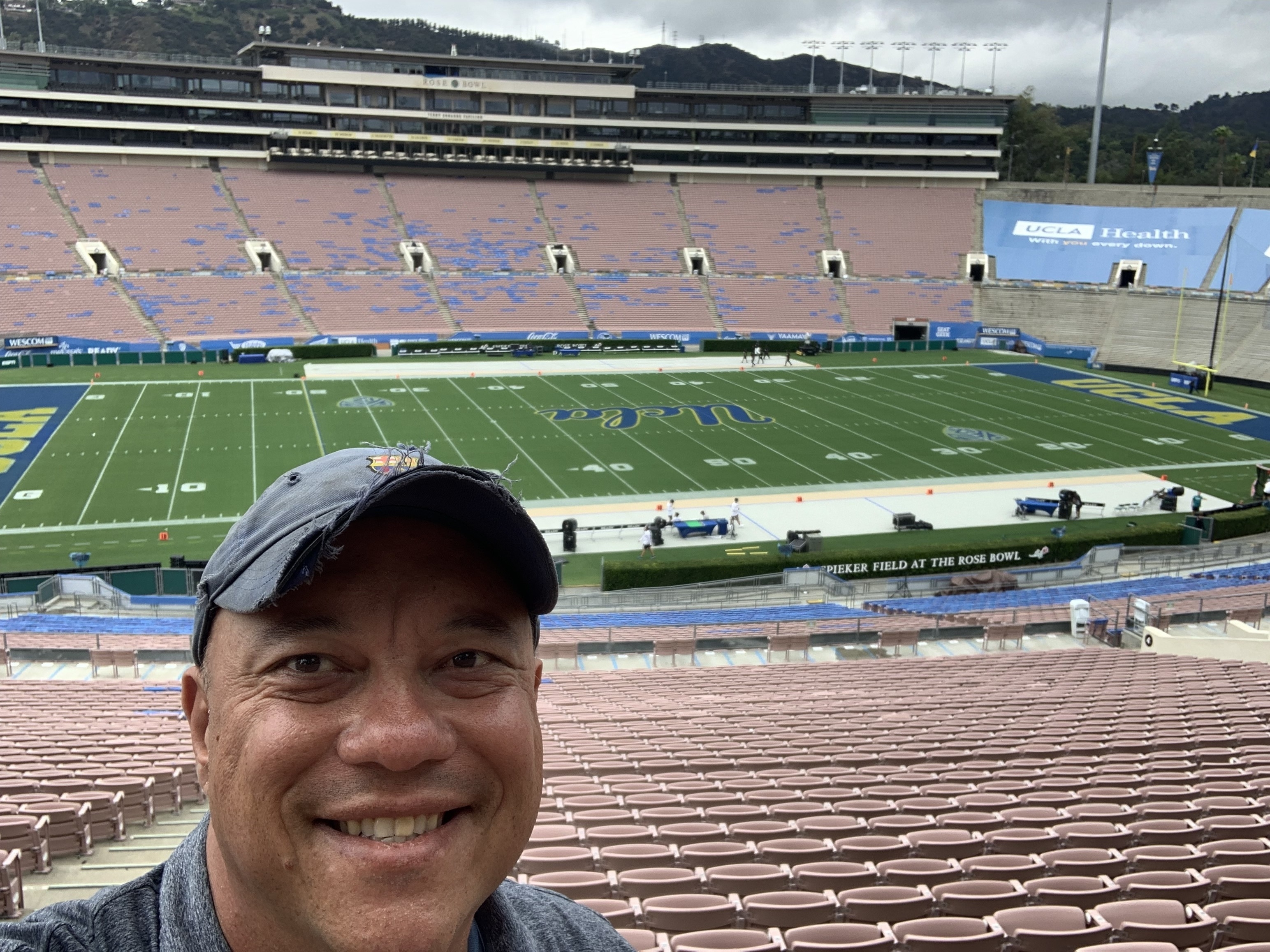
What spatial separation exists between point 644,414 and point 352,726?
129ft

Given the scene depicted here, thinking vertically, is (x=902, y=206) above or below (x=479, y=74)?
below

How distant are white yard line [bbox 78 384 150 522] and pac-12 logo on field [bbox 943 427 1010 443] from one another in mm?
28758

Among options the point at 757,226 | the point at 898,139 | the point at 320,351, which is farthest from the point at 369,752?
the point at 898,139

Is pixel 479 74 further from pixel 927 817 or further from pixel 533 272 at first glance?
pixel 927 817

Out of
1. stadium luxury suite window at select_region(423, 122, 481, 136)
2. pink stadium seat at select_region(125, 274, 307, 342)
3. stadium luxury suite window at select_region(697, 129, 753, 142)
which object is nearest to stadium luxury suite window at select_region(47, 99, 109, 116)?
pink stadium seat at select_region(125, 274, 307, 342)

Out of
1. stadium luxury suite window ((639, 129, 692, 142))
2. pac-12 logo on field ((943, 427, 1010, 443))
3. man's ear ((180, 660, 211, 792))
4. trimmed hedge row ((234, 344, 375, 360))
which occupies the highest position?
stadium luxury suite window ((639, 129, 692, 142))

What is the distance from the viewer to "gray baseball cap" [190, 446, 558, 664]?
59.8 inches

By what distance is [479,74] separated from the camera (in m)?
73.0

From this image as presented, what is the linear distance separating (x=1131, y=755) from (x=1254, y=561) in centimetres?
2007

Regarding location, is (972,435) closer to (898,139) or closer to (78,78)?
(898,139)

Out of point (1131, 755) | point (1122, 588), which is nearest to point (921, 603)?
point (1122, 588)

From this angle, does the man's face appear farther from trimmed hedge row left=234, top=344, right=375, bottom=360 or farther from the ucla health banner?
the ucla health banner

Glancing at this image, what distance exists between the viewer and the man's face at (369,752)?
5.04ft

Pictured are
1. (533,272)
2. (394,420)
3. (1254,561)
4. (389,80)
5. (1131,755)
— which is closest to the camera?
(1131,755)
